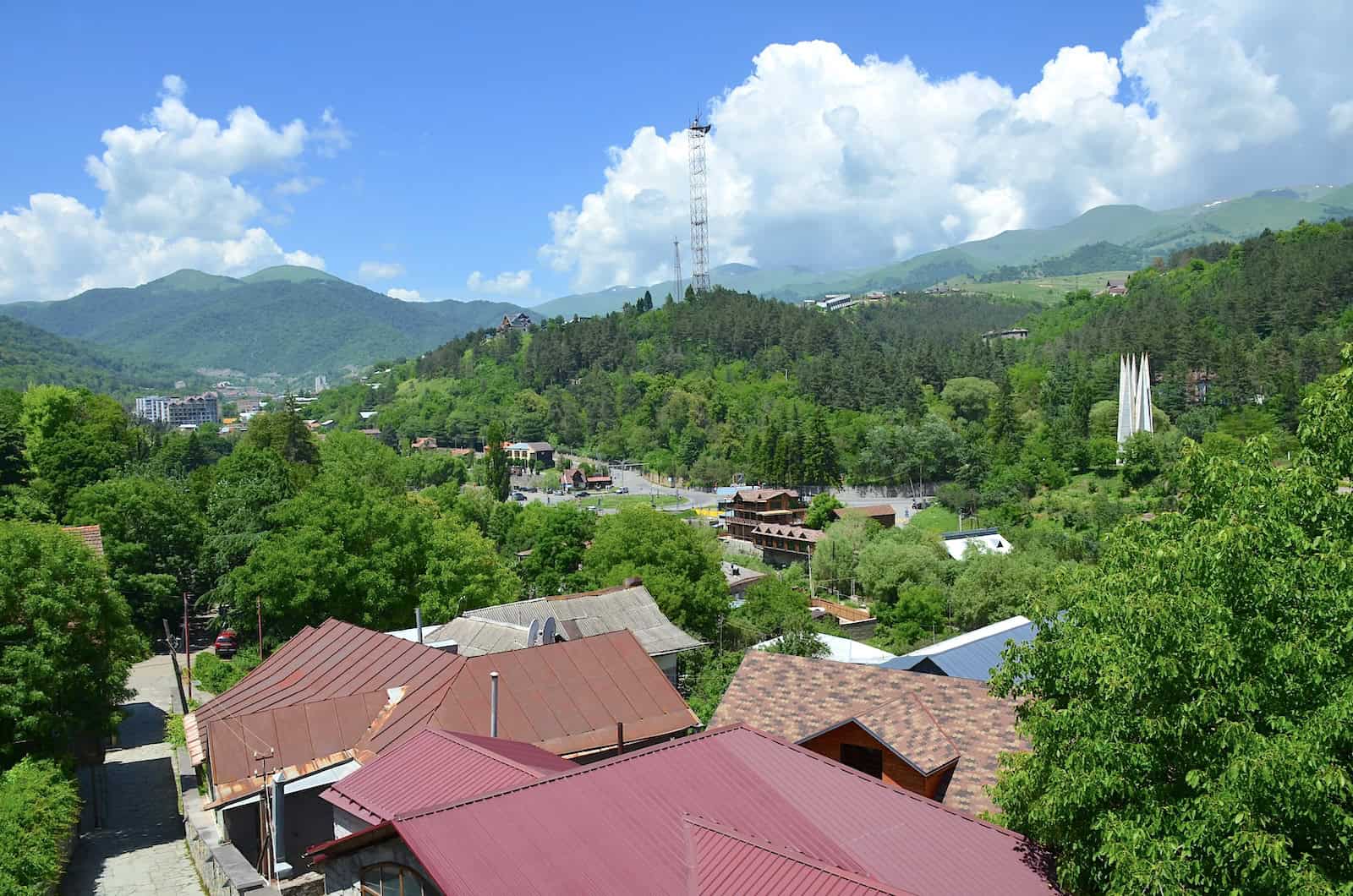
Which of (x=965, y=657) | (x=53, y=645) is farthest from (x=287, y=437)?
(x=965, y=657)

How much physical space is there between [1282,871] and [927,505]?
71.4 m

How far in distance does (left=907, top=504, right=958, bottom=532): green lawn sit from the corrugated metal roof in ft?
170

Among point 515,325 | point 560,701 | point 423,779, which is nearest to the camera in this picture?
point 423,779

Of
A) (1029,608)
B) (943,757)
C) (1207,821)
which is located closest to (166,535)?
(943,757)

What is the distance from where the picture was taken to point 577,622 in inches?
1029

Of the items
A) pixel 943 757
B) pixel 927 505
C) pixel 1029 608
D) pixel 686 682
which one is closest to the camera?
pixel 1029 608

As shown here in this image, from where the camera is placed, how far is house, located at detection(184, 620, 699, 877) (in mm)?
15039

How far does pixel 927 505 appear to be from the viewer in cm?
7712

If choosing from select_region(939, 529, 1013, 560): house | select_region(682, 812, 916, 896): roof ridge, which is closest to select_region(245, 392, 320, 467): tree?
select_region(939, 529, 1013, 560): house

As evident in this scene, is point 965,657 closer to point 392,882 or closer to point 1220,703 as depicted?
point 1220,703

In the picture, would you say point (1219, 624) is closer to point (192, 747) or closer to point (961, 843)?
point (961, 843)

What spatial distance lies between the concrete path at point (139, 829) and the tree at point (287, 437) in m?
35.0

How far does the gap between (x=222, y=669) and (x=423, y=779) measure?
20.0 meters

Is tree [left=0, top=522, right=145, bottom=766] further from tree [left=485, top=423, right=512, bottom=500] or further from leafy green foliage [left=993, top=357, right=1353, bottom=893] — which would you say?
tree [left=485, top=423, right=512, bottom=500]
